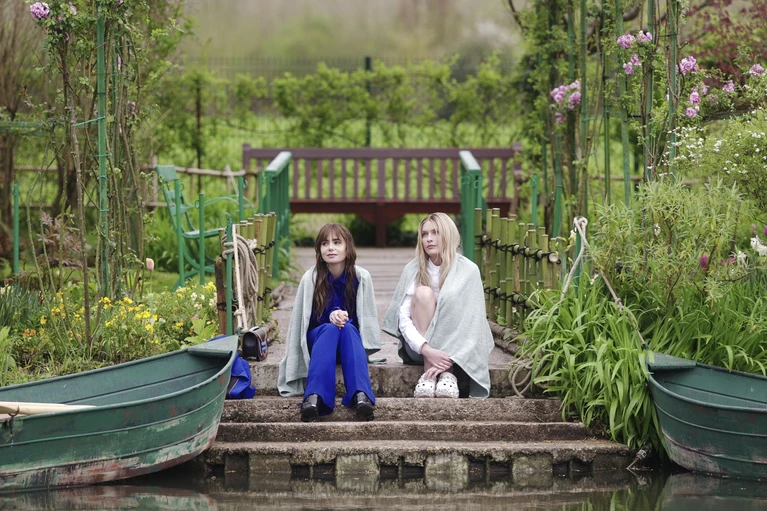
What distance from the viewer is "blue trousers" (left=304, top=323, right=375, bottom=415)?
20.5 feet

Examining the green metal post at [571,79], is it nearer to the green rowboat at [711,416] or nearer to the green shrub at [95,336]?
the green rowboat at [711,416]

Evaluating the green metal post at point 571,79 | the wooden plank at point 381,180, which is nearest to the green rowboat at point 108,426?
the green metal post at point 571,79

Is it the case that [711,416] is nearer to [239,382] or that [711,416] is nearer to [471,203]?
[239,382]

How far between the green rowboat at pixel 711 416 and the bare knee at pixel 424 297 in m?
1.24

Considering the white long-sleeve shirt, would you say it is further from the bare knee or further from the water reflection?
the water reflection

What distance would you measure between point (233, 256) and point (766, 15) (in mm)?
5966

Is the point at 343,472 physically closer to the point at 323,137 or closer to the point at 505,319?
the point at 505,319

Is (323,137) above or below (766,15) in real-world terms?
below

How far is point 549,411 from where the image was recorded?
6.38m

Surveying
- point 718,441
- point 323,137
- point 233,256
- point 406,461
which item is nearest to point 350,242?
point 233,256

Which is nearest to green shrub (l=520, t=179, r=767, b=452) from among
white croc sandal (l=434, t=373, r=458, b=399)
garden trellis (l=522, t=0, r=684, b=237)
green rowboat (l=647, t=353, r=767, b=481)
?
green rowboat (l=647, t=353, r=767, b=481)

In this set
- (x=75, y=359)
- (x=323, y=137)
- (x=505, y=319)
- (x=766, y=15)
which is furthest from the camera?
(x=323, y=137)

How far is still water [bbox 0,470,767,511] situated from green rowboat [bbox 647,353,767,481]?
98 millimetres

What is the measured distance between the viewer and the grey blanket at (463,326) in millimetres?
6430
